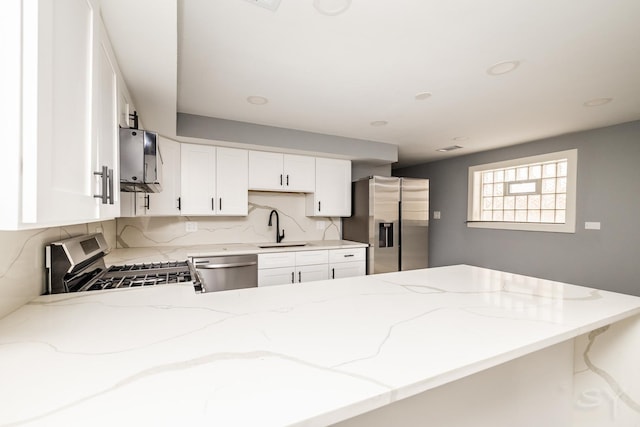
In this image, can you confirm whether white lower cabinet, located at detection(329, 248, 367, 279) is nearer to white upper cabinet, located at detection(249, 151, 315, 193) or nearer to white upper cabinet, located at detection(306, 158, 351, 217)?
white upper cabinet, located at detection(306, 158, 351, 217)

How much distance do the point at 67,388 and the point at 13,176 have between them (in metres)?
0.42

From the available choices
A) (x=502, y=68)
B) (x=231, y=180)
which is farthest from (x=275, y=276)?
(x=502, y=68)

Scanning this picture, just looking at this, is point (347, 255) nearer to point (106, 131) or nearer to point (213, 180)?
point (213, 180)

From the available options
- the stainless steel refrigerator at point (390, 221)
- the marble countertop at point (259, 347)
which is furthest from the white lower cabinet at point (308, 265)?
the marble countertop at point (259, 347)

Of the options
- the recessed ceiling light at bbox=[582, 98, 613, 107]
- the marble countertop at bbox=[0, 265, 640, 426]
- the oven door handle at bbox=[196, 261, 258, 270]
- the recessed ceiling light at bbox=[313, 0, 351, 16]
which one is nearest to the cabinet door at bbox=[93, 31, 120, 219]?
the marble countertop at bbox=[0, 265, 640, 426]

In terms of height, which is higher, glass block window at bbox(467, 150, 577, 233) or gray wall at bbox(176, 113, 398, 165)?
gray wall at bbox(176, 113, 398, 165)

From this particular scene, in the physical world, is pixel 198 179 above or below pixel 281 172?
below

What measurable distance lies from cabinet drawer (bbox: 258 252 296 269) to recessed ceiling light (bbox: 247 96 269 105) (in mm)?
1486

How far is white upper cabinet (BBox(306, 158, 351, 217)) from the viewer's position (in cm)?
368

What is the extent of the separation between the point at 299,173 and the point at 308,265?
3.76 ft

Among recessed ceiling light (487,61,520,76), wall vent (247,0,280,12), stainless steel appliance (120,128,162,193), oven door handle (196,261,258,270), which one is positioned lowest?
oven door handle (196,261,258,270)

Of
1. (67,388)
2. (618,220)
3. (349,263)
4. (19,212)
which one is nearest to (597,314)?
(67,388)

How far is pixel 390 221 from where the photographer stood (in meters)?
3.70

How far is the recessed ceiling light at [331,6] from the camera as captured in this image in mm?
1312
